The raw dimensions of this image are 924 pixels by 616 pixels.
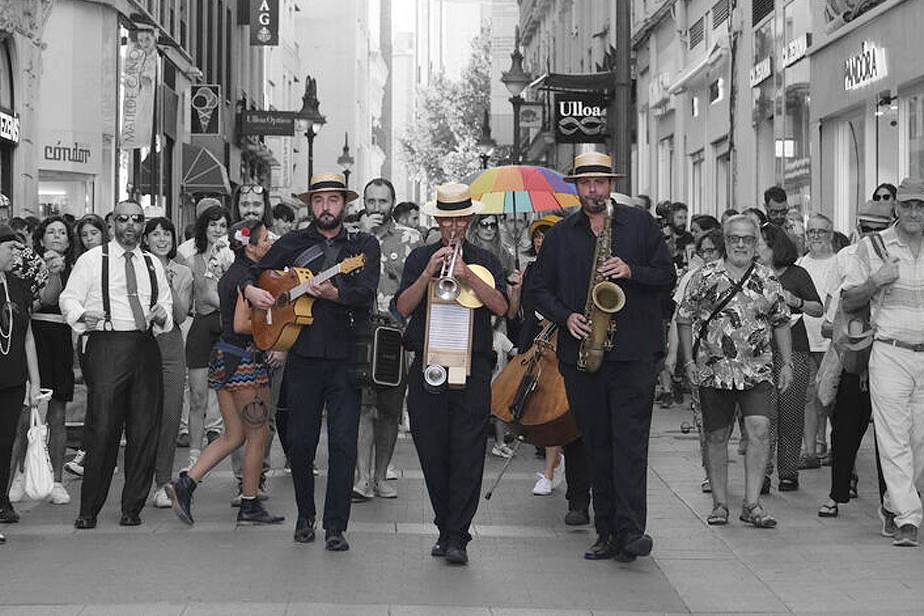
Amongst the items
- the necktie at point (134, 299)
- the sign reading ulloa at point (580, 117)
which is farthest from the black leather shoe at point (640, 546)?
the sign reading ulloa at point (580, 117)

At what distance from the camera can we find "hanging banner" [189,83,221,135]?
141 feet

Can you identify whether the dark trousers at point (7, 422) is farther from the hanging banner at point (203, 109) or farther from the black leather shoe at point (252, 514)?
the hanging banner at point (203, 109)

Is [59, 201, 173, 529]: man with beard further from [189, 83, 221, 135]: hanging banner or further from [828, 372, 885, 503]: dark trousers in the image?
[189, 83, 221, 135]: hanging banner

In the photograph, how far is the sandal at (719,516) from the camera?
10500mm

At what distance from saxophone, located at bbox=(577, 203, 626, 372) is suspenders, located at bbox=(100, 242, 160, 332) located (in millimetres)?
2750

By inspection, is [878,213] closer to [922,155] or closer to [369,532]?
[369,532]

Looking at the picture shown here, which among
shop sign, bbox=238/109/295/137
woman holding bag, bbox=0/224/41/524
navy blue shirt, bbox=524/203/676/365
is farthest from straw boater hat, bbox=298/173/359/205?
shop sign, bbox=238/109/295/137

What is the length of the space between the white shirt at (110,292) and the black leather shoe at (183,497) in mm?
903

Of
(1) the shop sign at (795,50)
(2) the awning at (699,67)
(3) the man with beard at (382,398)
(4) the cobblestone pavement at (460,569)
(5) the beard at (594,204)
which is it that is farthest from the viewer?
(2) the awning at (699,67)

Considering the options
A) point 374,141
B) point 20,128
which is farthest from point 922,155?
point 374,141

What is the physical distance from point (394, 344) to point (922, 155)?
9.35 metres

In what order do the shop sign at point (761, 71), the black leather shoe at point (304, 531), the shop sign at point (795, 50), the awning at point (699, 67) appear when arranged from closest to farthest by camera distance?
the black leather shoe at point (304, 531) → the shop sign at point (795, 50) → the shop sign at point (761, 71) → the awning at point (699, 67)

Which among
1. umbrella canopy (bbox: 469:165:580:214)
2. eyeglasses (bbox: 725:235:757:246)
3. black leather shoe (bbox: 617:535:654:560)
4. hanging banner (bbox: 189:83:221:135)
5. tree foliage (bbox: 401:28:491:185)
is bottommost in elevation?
black leather shoe (bbox: 617:535:654:560)

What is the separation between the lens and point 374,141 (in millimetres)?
141250
